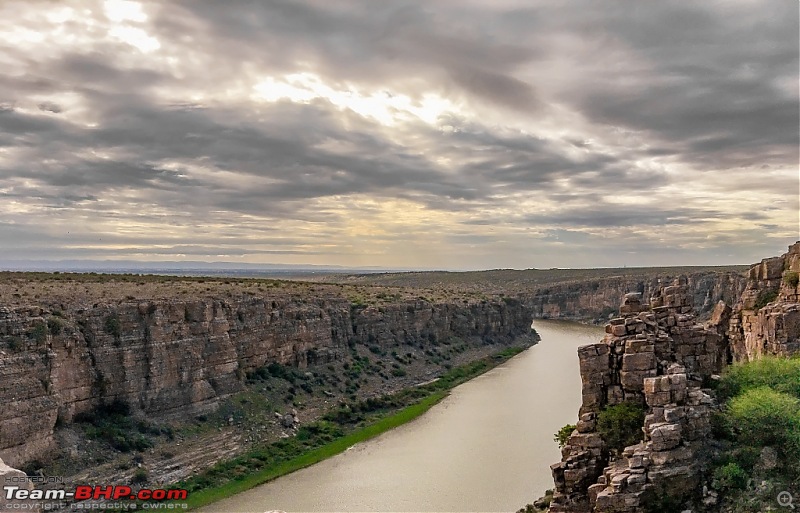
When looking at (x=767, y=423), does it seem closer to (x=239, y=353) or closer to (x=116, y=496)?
(x=116, y=496)

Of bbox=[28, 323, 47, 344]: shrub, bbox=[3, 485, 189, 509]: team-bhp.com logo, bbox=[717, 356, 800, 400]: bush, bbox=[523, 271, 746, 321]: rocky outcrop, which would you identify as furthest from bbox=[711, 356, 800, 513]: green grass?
bbox=[523, 271, 746, 321]: rocky outcrop

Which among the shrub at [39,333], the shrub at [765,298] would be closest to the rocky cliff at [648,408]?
the shrub at [765,298]

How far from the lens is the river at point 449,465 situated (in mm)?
23844

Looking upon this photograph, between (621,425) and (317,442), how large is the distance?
22728 mm

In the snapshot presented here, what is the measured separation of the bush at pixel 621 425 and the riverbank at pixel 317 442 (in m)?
17.8

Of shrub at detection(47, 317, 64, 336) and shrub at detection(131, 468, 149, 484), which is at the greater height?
shrub at detection(47, 317, 64, 336)

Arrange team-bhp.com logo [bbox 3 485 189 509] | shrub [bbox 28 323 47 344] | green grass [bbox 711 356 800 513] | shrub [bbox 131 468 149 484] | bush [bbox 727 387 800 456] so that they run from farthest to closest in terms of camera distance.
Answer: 1. shrub [bbox 28 323 47 344]
2. shrub [bbox 131 468 149 484]
3. team-bhp.com logo [bbox 3 485 189 509]
4. bush [bbox 727 387 800 456]
5. green grass [bbox 711 356 800 513]

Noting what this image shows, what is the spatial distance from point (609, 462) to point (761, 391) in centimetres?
359

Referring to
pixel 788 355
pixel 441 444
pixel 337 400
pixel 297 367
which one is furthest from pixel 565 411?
pixel 788 355

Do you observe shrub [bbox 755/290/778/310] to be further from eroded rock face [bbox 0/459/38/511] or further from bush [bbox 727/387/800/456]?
eroded rock face [bbox 0/459/38/511]

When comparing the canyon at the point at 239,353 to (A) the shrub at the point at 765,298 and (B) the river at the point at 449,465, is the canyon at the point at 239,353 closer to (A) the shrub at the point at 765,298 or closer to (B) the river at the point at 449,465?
(A) the shrub at the point at 765,298

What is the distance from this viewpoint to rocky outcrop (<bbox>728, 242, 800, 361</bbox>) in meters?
18.2

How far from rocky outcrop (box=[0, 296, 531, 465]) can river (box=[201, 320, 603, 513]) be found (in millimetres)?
7105

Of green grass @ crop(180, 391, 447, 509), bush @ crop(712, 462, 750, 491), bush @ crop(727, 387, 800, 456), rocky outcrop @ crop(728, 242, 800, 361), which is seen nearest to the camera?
bush @ crop(712, 462, 750, 491)
